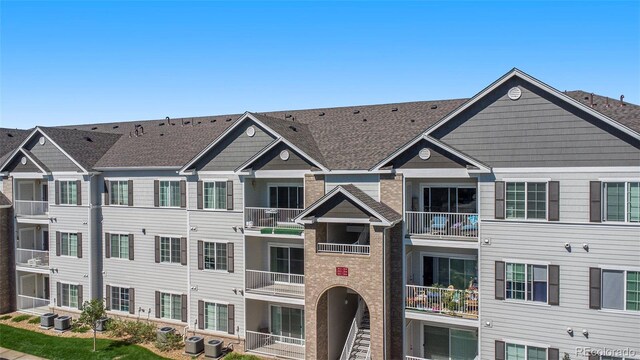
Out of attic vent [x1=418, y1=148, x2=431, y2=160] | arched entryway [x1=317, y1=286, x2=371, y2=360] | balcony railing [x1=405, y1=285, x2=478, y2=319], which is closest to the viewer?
balcony railing [x1=405, y1=285, x2=478, y2=319]

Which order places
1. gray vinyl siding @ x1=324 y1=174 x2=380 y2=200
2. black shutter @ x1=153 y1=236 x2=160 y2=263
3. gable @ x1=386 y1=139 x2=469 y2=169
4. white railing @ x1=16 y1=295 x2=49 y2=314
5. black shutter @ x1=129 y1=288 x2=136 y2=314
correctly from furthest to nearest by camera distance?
white railing @ x1=16 y1=295 x2=49 y2=314 < black shutter @ x1=129 y1=288 x2=136 y2=314 < black shutter @ x1=153 y1=236 x2=160 y2=263 < gray vinyl siding @ x1=324 y1=174 x2=380 y2=200 < gable @ x1=386 y1=139 x2=469 y2=169

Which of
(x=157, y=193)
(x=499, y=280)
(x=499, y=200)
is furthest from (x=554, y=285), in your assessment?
(x=157, y=193)

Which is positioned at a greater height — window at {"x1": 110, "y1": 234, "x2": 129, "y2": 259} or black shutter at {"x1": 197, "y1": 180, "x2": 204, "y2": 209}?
black shutter at {"x1": 197, "y1": 180, "x2": 204, "y2": 209}

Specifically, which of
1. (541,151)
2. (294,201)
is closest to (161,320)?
(294,201)

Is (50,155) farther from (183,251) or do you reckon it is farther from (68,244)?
(183,251)

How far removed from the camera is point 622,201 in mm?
17000

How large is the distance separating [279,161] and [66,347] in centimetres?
1502

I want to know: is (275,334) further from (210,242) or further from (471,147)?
(471,147)

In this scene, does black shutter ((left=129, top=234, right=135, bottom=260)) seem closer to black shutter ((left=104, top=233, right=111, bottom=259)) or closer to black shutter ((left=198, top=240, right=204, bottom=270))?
black shutter ((left=104, top=233, right=111, bottom=259))

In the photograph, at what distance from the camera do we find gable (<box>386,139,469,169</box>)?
1984cm

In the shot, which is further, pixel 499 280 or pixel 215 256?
pixel 215 256

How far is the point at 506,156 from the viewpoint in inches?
745

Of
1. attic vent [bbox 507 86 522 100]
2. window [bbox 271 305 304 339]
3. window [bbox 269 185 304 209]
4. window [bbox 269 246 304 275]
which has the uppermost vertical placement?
attic vent [bbox 507 86 522 100]

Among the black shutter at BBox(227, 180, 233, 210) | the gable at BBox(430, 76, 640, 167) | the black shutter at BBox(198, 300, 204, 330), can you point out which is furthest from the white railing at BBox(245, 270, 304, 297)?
the gable at BBox(430, 76, 640, 167)
